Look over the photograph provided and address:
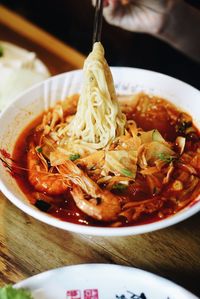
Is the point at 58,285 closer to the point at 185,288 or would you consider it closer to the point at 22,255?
the point at 22,255

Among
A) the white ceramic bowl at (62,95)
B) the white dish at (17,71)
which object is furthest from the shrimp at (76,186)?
the white dish at (17,71)

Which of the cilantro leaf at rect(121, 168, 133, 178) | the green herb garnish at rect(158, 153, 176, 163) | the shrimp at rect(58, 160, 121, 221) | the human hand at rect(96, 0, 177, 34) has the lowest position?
the shrimp at rect(58, 160, 121, 221)

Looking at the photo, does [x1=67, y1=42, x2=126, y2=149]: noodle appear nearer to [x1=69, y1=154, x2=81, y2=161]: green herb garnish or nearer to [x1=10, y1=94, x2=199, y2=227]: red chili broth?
[x1=69, y1=154, x2=81, y2=161]: green herb garnish

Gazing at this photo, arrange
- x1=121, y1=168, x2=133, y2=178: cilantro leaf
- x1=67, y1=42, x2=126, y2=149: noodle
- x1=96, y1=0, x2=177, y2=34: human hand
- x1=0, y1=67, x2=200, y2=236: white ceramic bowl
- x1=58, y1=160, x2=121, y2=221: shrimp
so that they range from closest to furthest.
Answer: x1=58, y1=160, x2=121, y2=221: shrimp, x1=121, y1=168, x2=133, y2=178: cilantro leaf, x1=67, y1=42, x2=126, y2=149: noodle, x1=0, y1=67, x2=200, y2=236: white ceramic bowl, x1=96, y1=0, x2=177, y2=34: human hand

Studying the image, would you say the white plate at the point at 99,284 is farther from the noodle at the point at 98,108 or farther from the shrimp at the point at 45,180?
the noodle at the point at 98,108

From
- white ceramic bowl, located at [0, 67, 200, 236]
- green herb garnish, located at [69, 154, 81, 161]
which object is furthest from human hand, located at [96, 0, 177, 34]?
green herb garnish, located at [69, 154, 81, 161]
